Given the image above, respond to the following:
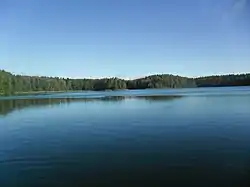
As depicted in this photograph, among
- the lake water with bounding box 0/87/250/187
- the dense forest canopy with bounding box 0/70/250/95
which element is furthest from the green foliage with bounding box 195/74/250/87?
the lake water with bounding box 0/87/250/187

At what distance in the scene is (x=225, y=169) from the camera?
1060 cm

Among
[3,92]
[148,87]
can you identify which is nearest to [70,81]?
[148,87]

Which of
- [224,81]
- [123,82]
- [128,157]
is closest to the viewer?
[128,157]

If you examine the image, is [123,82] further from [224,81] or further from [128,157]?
[128,157]

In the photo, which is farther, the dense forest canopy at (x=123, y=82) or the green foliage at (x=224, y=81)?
the dense forest canopy at (x=123, y=82)

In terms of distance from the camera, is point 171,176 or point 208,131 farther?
point 208,131

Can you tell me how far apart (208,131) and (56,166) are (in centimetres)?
947

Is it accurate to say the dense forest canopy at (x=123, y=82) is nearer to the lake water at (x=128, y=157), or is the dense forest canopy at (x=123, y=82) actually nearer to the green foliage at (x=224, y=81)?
the green foliage at (x=224, y=81)

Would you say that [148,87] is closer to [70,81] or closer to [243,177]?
[70,81]

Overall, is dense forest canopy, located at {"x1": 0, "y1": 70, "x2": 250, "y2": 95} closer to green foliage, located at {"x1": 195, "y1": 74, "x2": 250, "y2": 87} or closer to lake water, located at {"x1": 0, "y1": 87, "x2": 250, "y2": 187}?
green foliage, located at {"x1": 195, "y1": 74, "x2": 250, "y2": 87}

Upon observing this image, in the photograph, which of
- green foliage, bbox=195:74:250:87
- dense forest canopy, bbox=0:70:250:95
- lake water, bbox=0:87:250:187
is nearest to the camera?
lake water, bbox=0:87:250:187

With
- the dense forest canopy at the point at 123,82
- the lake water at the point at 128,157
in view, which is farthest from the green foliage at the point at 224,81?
the lake water at the point at 128,157

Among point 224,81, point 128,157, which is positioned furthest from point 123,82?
point 128,157

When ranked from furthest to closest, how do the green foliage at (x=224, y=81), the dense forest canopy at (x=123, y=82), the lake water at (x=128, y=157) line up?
the dense forest canopy at (x=123, y=82), the green foliage at (x=224, y=81), the lake water at (x=128, y=157)
